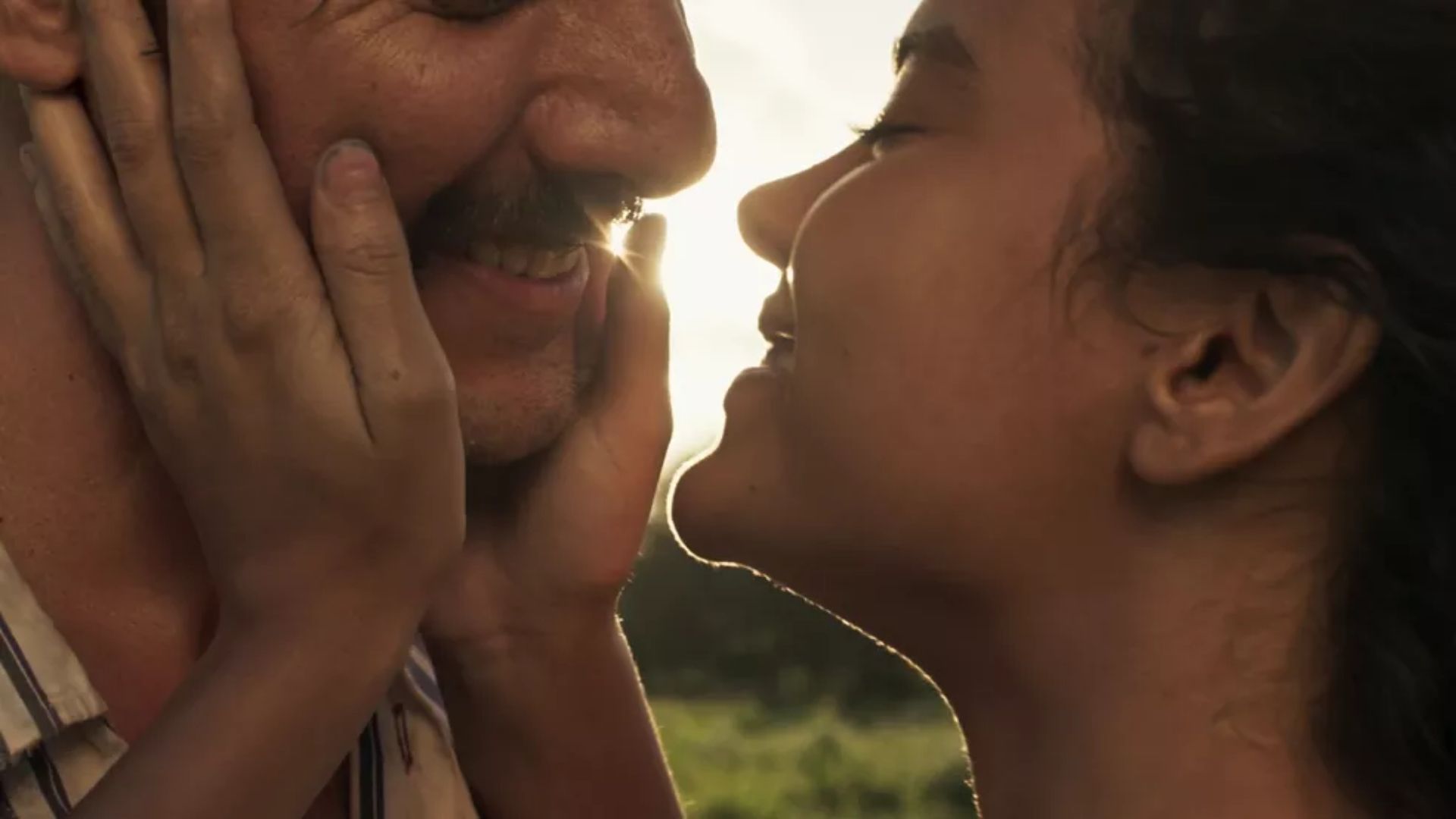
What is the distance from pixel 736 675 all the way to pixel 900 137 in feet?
21.4

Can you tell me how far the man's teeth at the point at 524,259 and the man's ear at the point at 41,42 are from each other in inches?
15.9

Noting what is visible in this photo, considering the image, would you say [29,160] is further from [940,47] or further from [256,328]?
[940,47]

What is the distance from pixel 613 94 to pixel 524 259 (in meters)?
0.19

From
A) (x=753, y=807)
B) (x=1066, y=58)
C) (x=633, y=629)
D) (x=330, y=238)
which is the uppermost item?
(x=1066, y=58)

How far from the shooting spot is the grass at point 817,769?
230 inches

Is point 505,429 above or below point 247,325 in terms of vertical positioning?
below

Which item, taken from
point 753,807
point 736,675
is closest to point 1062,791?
point 753,807

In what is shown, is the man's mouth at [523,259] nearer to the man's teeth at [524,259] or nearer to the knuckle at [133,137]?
the man's teeth at [524,259]

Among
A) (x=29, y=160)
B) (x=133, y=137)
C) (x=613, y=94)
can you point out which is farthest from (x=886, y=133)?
(x=29, y=160)

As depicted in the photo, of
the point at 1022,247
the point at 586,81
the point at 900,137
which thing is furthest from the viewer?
the point at 586,81

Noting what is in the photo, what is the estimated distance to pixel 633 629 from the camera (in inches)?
323

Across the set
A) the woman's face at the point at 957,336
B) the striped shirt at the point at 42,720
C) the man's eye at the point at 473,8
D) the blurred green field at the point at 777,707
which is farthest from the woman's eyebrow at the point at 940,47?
the blurred green field at the point at 777,707

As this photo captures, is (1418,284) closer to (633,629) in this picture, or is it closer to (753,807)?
(753,807)

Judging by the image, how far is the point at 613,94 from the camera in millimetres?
1743
